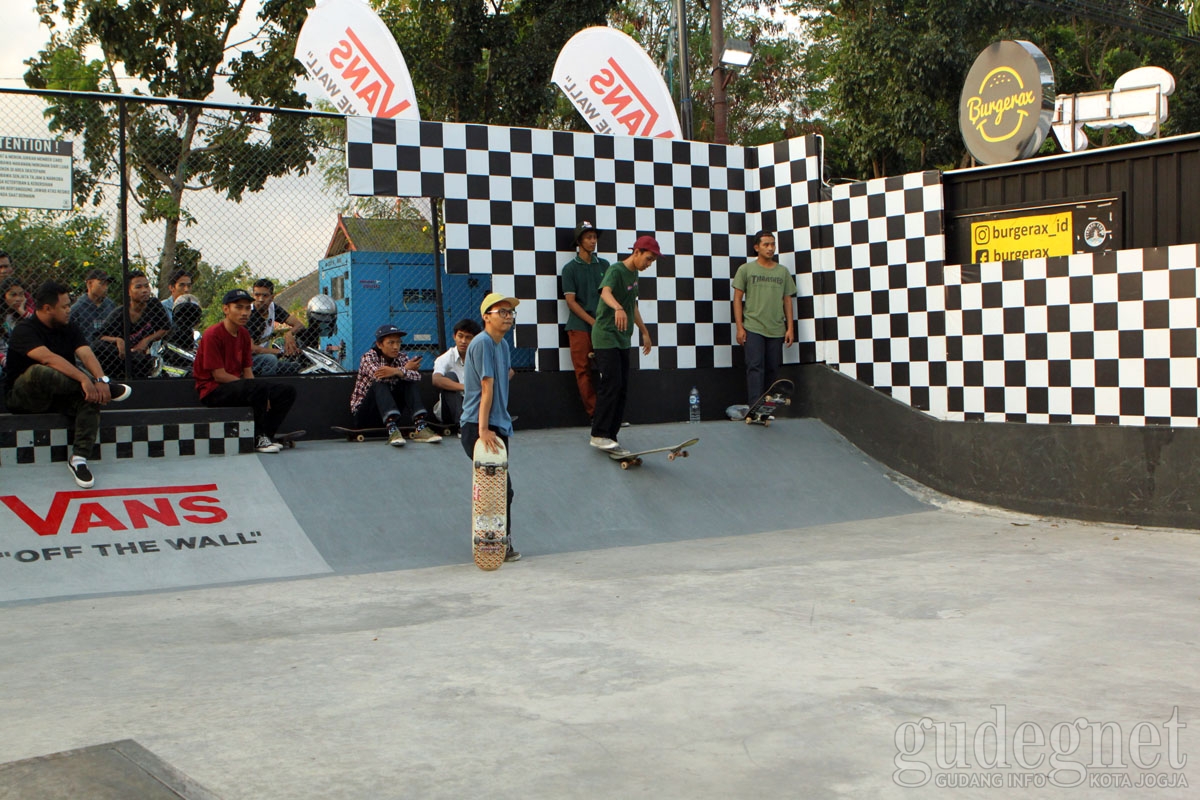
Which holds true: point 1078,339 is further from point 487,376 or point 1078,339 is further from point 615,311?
point 487,376

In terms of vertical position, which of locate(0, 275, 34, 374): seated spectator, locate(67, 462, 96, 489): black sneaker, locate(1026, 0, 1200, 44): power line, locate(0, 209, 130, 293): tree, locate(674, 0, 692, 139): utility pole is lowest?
locate(67, 462, 96, 489): black sneaker

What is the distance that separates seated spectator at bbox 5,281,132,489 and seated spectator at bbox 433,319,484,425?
6.90ft

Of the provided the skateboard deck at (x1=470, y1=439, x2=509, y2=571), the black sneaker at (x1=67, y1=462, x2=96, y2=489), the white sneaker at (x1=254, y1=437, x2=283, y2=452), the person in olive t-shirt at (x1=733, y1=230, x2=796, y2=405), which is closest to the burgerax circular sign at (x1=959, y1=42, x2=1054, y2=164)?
the person in olive t-shirt at (x1=733, y1=230, x2=796, y2=405)

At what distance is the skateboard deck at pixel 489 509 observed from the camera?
209 inches

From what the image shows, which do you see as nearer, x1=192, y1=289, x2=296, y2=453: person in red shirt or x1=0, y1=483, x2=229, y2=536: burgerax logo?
x1=0, y1=483, x2=229, y2=536: burgerax logo

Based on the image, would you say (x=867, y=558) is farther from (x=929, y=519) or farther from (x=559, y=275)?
(x=559, y=275)

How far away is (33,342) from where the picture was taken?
5855mm

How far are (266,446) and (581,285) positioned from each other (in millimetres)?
2520

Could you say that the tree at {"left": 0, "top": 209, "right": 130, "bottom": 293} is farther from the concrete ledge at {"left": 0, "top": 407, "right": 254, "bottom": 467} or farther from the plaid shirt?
the plaid shirt

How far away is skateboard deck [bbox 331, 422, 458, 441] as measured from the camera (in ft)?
23.3

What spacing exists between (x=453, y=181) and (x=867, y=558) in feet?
13.2

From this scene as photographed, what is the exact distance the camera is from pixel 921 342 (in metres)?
7.69

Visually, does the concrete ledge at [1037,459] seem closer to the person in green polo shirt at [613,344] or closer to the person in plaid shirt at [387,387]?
the person in green polo shirt at [613,344]

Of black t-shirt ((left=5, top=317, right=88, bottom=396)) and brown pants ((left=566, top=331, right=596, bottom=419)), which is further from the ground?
black t-shirt ((left=5, top=317, right=88, bottom=396))
